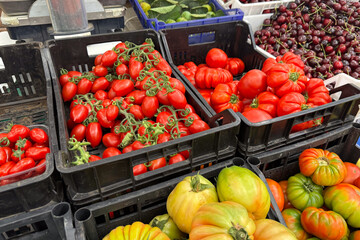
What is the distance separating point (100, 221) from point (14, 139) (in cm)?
61

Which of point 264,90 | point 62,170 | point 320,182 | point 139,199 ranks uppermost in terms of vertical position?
point 62,170

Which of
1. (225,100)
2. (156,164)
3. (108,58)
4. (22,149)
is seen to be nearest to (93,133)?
(22,149)

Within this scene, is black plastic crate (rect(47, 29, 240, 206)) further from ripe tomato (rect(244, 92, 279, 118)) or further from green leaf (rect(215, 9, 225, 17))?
green leaf (rect(215, 9, 225, 17))

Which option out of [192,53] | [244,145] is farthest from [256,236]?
[192,53]

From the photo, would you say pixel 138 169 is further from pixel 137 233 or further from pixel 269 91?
pixel 269 91

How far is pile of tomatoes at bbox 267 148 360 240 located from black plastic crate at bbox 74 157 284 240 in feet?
0.79

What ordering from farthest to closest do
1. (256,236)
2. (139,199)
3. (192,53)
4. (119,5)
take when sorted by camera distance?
1. (119,5)
2. (192,53)
3. (139,199)
4. (256,236)

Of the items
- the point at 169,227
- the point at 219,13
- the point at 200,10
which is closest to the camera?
the point at 169,227

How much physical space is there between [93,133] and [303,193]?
3.83ft

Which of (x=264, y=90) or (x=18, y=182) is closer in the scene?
(x=18, y=182)

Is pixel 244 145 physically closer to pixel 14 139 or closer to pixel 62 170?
pixel 62 170

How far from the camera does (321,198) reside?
4.80ft

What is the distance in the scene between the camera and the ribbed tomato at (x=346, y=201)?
135 centimetres

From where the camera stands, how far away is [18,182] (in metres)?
1.01
